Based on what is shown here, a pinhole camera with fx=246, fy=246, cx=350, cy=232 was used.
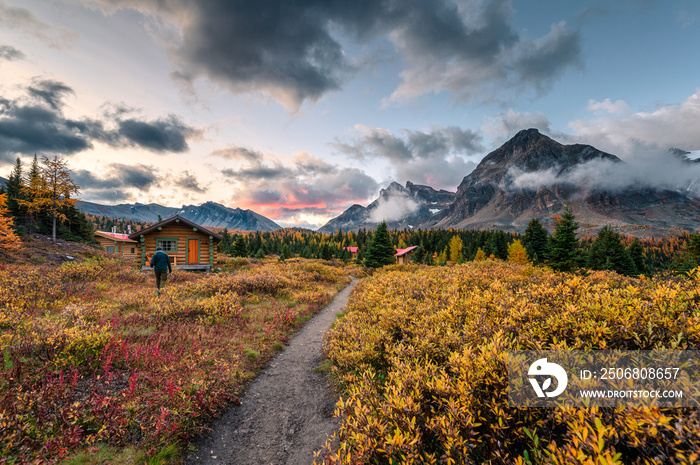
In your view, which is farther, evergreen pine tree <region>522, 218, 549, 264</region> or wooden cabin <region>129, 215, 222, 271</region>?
evergreen pine tree <region>522, 218, 549, 264</region>

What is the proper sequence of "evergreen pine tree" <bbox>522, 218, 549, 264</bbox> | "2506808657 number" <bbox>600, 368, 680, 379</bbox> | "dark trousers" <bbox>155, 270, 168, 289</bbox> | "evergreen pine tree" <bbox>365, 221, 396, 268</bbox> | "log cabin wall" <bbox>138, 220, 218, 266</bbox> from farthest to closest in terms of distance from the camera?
1. "evergreen pine tree" <bbox>522, 218, 549, 264</bbox>
2. "evergreen pine tree" <bbox>365, 221, 396, 268</bbox>
3. "log cabin wall" <bbox>138, 220, 218, 266</bbox>
4. "dark trousers" <bbox>155, 270, 168, 289</bbox>
5. "2506808657 number" <bbox>600, 368, 680, 379</bbox>

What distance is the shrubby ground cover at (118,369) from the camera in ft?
13.4

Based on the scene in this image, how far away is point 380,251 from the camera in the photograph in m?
32.8

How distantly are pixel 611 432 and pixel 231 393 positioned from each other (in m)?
6.83

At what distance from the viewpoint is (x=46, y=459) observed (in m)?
3.66

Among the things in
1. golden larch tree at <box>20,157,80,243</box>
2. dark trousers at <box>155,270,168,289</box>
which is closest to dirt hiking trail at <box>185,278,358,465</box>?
dark trousers at <box>155,270,168,289</box>

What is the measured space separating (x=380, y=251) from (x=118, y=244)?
51.5 metres

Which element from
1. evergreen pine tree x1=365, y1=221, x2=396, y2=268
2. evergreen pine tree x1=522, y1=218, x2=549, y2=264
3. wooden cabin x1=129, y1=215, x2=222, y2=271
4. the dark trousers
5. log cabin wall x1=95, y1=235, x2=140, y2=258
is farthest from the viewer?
log cabin wall x1=95, y1=235, x2=140, y2=258

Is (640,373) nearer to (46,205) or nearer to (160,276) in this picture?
(160,276)

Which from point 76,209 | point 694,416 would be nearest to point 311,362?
point 694,416

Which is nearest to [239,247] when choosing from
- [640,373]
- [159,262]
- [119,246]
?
[119,246]

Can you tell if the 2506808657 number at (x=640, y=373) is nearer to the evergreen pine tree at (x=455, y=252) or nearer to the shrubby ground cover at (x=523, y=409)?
the shrubby ground cover at (x=523, y=409)

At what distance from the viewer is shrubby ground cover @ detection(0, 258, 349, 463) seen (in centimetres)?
410

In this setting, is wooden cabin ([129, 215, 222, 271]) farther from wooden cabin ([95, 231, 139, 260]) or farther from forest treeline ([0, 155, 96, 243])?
wooden cabin ([95, 231, 139, 260])
